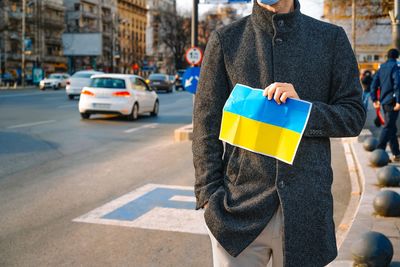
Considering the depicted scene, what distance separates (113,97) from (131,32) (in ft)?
366

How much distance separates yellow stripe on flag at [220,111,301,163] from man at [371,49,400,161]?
24.6ft

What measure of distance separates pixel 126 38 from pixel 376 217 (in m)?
118

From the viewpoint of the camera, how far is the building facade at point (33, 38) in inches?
2467

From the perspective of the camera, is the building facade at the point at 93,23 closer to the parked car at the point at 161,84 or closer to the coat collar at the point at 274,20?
the parked car at the point at 161,84

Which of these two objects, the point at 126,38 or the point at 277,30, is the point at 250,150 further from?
the point at 126,38

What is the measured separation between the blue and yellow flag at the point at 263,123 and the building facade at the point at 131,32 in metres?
101

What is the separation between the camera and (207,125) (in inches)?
92.3

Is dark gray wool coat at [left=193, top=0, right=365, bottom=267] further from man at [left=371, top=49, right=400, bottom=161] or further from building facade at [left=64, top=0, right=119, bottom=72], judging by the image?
building facade at [left=64, top=0, right=119, bottom=72]

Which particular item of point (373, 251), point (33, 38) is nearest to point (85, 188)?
point (373, 251)

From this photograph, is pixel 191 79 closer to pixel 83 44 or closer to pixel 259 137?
pixel 259 137

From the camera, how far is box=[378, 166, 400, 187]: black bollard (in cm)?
701

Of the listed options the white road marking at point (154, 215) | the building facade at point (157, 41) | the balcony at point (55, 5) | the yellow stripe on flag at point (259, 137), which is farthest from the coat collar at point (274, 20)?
the balcony at point (55, 5)

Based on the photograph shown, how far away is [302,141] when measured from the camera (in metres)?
2.22

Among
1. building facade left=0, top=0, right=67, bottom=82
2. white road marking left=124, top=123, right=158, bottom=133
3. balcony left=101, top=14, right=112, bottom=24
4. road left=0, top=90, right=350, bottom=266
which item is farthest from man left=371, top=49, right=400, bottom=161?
balcony left=101, top=14, right=112, bottom=24
